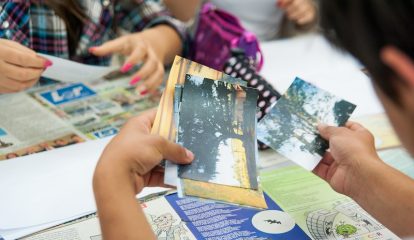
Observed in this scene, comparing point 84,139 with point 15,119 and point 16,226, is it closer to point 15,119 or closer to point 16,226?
point 15,119

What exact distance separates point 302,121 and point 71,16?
0.57 meters

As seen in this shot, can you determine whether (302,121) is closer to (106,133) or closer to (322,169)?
(322,169)

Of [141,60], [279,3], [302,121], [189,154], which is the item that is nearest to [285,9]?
[279,3]

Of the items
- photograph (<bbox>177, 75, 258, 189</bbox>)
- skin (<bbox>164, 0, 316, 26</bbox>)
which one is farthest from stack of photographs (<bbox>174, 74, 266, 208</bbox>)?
skin (<bbox>164, 0, 316, 26</bbox>)

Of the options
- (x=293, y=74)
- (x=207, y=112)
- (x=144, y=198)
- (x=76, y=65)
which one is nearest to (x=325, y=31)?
(x=207, y=112)

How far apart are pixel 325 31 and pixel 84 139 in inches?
21.2

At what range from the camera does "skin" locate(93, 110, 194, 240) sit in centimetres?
61

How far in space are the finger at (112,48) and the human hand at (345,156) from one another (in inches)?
17.9

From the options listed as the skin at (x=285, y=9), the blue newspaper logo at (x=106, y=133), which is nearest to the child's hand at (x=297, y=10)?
the skin at (x=285, y=9)

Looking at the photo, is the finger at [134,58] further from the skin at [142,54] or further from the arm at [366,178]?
the arm at [366,178]

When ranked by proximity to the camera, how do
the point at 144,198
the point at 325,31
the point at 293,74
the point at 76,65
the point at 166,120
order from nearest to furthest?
1. the point at 325,31
2. the point at 166,120
3. the point at 144,198
4. the point at 76,65
5. the point at 293,74

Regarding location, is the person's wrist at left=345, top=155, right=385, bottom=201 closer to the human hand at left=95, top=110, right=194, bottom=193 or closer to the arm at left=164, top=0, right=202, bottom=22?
Answer: the human hand at left=95, top=110, right=194, bottom=193

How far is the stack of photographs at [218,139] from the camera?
66 centimetres

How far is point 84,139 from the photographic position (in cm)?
96
